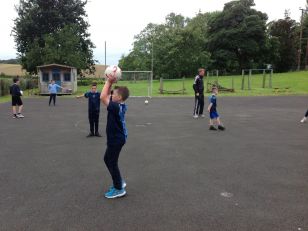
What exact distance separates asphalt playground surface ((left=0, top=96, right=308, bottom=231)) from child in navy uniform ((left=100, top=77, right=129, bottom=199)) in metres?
0.22

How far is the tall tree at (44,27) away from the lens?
45.1 meters

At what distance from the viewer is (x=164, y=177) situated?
6.23 meters

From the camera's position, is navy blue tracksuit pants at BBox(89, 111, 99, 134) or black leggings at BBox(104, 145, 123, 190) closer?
black leggings at BBox(104, 145, 123, 190)

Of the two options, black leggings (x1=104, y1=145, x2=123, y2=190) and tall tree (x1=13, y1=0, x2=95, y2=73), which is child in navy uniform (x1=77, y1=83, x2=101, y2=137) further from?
tall tree (x1=13, y1=0, x2=95, y2=73)

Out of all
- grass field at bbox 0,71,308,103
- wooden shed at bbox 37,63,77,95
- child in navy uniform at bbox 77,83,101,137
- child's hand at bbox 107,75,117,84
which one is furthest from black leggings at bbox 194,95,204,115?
wooden shed at bbox 37,63,77,95

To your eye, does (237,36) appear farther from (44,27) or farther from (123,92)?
(123,92)

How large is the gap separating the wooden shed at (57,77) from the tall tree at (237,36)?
1471 inches

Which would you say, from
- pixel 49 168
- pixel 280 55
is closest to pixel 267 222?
pixel 49 168

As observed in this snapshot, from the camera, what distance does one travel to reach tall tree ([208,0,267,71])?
64.0 meters

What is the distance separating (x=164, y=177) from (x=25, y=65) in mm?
47346

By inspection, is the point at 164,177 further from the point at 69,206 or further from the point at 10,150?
the point at 10,150

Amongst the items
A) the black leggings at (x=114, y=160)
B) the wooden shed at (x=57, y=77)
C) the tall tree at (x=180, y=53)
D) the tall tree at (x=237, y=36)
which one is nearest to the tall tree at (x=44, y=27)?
the wooden shed at (x=57, y=77)

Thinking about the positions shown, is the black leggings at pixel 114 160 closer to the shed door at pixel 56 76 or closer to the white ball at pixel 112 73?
the white ball at pixel 112 73

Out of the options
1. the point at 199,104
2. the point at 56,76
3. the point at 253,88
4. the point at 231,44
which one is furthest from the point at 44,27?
the point at 199,104
